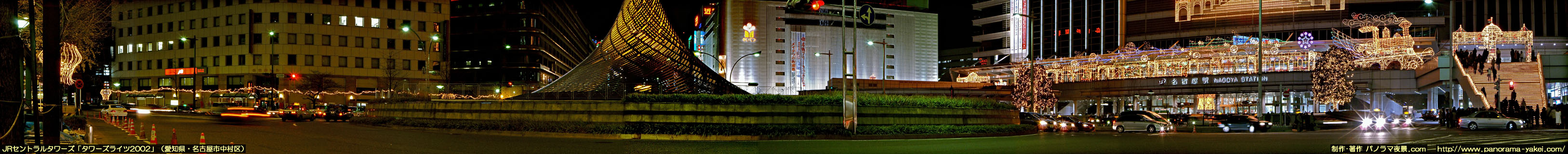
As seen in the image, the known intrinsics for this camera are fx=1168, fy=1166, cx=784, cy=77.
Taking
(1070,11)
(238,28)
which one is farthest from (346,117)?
(1070,11)

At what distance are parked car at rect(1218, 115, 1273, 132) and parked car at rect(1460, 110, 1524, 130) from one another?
6127mm

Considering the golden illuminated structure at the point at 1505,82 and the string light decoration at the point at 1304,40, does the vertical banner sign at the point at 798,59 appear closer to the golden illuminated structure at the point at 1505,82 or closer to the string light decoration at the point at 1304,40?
the string light decoration at the point at 1304,40

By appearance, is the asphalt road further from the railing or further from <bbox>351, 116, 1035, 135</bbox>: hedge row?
the railing

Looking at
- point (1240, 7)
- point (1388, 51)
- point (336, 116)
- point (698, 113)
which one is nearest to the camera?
point (698, 113)

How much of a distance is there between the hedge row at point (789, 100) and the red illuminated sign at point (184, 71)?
68.8 meters

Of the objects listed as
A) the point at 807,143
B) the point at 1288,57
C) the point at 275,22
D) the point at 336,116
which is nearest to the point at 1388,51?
the point at 1288,57

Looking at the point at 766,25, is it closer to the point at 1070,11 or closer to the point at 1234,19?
the point at 1070,11

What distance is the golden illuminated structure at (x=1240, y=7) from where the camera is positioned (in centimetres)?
8638

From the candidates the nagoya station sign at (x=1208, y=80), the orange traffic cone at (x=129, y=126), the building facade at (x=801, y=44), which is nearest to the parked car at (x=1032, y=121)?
the orange traffic cone at (x=129, y=126)

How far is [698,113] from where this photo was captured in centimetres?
2762

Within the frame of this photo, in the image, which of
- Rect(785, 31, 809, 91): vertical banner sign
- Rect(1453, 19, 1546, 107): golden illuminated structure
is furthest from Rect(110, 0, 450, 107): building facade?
Rect(1453, 19, 1546, 107): golden illuminated structure

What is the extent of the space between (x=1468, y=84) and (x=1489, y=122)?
19076mm

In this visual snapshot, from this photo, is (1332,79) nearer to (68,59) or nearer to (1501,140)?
(1501,140)

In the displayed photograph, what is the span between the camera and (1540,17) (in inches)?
3191
